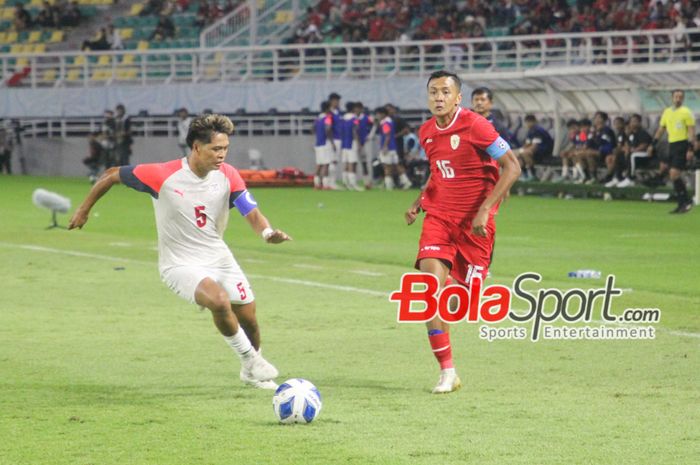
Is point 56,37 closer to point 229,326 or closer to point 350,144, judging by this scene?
point 350,144

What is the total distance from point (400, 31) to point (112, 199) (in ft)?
50.0

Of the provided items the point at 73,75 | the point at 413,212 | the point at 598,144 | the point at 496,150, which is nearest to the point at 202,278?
the point at 413,212

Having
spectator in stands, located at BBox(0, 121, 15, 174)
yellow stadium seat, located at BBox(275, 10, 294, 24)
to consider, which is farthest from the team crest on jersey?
yellow stadium seat, located at BBox(275, 10, 294, 24)

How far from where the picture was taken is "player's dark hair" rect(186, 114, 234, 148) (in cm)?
991

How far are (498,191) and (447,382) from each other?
1344 mm

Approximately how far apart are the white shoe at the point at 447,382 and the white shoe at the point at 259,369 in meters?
1.10

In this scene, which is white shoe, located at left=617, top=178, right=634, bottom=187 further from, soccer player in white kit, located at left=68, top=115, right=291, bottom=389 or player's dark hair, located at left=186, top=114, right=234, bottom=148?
player's dark hair, located at left=186, top=114, right=234, bottom=148

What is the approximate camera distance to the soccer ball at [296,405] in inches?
347

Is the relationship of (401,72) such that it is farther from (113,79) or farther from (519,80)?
(113,79)

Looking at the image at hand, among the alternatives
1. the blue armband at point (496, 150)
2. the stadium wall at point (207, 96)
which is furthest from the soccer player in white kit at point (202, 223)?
the stadium wall at point (207, 96)

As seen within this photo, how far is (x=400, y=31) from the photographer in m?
47.2

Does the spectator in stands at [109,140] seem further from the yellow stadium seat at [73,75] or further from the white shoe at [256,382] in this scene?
the white shoe at [256,382]

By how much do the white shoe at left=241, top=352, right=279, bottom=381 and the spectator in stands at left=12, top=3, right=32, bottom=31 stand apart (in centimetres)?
4764

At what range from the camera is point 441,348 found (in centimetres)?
1009
